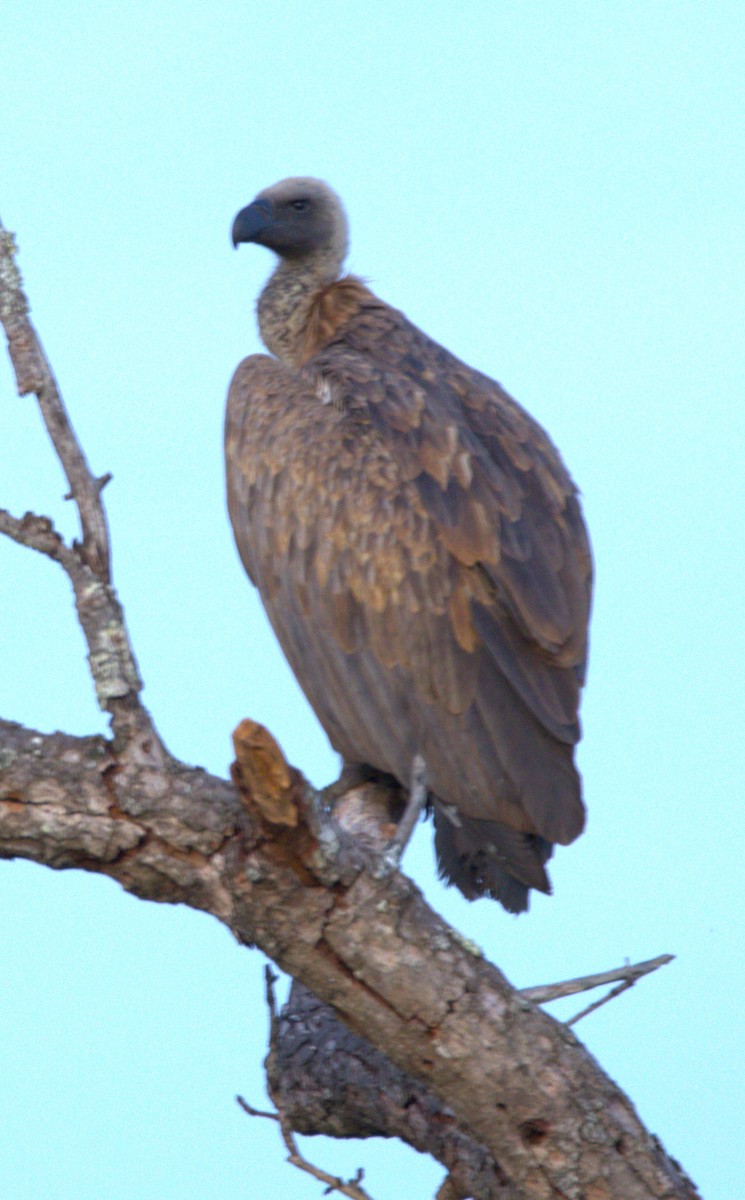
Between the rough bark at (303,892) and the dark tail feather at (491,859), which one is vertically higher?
the dark tail feather at (491,859)

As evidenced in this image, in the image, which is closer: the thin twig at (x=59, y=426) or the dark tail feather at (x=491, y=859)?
the thin twig at (x=59, y=426)

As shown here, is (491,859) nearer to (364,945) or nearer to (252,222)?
(364,945)

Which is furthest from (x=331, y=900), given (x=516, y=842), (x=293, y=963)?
(x=516, y=842)

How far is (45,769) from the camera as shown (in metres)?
4.11

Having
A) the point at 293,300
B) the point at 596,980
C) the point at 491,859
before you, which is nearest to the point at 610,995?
the point at 596,980

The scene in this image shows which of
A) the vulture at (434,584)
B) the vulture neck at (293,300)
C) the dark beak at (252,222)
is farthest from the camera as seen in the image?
the dark beak at (252,222)

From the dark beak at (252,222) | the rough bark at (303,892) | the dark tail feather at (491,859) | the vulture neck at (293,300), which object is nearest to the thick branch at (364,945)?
the rough bark at (303,892)

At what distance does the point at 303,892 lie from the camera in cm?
407

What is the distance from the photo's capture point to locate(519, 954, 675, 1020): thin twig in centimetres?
468

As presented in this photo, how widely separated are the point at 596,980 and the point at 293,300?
11.3ft

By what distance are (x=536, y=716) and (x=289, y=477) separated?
1.26 meters

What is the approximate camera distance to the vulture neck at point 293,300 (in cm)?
689

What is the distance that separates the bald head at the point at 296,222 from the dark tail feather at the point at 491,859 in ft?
9.28

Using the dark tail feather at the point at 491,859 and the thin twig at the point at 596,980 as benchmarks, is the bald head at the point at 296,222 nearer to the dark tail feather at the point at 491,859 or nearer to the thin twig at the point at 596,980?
the dark tail feather at the point at 491,859
